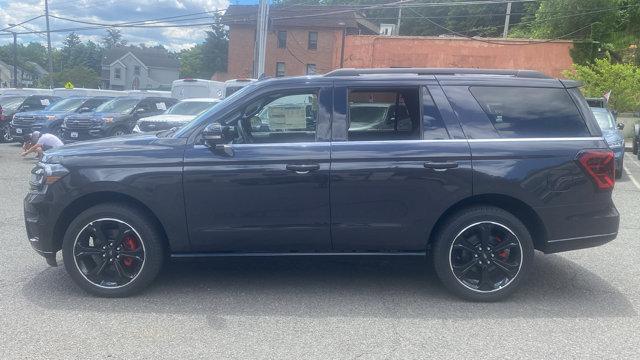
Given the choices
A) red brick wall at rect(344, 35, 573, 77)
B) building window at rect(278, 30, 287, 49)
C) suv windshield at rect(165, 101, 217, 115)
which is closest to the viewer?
suv windshield at rect(165, 101, 217, 115)

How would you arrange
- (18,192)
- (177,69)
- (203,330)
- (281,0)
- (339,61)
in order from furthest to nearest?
(177,69) → (281,0) → (339,61) → (18,192) → (203,330)

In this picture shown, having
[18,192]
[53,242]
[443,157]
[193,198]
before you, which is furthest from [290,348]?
[18,192]

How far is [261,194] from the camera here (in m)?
4.94

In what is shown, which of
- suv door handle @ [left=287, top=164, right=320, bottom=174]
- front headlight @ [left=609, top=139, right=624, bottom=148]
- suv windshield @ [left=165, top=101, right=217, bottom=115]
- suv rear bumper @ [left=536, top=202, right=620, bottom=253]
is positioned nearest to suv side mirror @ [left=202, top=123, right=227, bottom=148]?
suv door handle @ [left=287, top=164, right=320, bottom=174]

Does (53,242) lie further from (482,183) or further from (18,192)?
(18,192)

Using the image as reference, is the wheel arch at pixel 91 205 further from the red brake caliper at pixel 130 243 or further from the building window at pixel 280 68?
the building window at pixel 280 68

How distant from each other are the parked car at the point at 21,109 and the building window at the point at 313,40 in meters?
27.8

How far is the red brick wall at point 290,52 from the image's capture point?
48844 mm

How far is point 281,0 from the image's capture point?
78438mm

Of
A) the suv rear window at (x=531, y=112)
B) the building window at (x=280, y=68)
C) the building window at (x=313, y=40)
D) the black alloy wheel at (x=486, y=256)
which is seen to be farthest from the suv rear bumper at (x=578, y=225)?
the building window at (x=280, y=68)

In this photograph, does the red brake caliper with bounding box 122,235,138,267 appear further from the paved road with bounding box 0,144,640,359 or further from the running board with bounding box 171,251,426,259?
the paved road with bounding box 0,144,640,359

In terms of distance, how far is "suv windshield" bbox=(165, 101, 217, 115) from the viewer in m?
16.5

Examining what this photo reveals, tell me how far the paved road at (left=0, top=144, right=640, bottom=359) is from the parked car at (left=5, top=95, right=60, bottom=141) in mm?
15016

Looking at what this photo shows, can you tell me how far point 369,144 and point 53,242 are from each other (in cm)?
284
